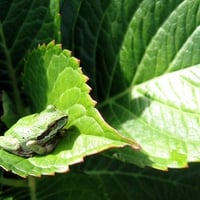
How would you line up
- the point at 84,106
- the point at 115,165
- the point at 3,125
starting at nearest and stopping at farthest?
the point at 84,106 < the point at 3,125 < the point at 115,165

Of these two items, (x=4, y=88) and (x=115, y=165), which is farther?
(x=115, y=165)

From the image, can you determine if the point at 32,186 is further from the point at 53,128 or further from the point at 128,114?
the point at 128,114

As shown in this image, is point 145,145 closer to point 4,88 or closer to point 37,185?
point 37,185

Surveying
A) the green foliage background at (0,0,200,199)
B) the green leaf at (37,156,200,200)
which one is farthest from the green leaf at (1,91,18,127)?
the green leaf at (37,156,200,200)

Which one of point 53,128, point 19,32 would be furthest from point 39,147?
point 19,32

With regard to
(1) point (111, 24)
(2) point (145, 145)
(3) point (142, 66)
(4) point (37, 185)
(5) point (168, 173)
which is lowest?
(5) point (168, 173)

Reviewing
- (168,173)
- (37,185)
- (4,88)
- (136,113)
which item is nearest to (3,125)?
(4,88)

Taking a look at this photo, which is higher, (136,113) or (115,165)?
(136,113)
